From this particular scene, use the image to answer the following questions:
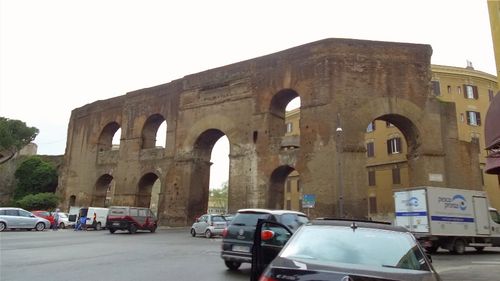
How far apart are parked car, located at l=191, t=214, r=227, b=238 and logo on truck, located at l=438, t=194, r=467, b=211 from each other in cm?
1065

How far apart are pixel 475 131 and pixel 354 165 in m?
21.8

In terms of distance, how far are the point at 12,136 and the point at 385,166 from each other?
1682 inches

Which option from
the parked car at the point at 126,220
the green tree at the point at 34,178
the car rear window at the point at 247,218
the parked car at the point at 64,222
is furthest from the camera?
the green tree at the point at 34,178

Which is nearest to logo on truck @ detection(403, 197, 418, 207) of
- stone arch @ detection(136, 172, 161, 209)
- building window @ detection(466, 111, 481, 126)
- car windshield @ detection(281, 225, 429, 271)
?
car windshield @ detection(281, 225, 429, 271)

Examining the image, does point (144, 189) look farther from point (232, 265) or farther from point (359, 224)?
point (359, 224)

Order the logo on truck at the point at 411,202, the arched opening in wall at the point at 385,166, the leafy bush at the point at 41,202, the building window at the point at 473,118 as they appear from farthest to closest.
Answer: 1. the leafy bush at the point at 41,202
2. the building window at the point at 473,118
3. the arched opening in wall at the point at 385,166
4. the logo on truck at the point at 411,202

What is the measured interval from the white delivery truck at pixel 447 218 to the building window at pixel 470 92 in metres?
25.8

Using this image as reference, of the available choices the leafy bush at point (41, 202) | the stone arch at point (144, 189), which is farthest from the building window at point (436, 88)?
the leafy bush at point (41, 202)

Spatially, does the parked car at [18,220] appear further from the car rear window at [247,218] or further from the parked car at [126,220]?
the car rear window at [247,218]

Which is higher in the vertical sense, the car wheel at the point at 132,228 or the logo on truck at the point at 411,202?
the logo on truck at the point at 411,202

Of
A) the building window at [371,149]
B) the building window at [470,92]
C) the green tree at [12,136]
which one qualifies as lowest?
the building window at [371,149]

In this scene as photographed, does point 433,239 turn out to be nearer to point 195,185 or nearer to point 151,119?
point 195,185

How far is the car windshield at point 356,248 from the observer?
3.74 m

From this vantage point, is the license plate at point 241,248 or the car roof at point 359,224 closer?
the car roof at point 359,224
